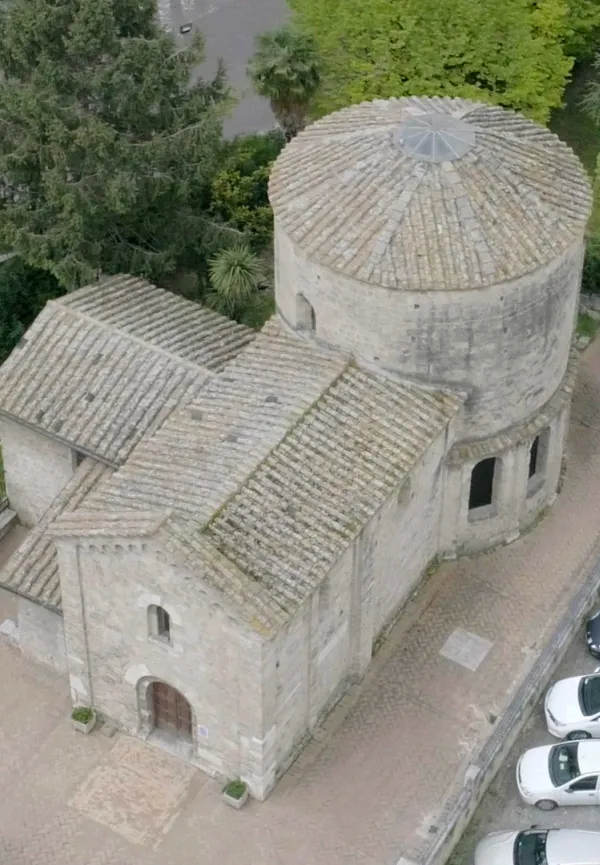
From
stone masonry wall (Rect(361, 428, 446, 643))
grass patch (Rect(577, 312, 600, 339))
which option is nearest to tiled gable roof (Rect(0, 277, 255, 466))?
stone masonry wall (Rect(361, 428, 446, 643))

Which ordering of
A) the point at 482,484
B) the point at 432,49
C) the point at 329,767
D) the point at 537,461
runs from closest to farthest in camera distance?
the point at 329,767 → the point at 482,484 → the point at 537,461 → the point at 432,49

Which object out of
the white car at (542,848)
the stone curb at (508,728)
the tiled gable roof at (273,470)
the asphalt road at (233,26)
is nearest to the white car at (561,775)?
the stone curb at (508,728)

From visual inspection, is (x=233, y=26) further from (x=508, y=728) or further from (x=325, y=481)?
(x=508, y=728)

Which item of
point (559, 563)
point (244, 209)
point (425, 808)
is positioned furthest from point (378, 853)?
point (244, 209)

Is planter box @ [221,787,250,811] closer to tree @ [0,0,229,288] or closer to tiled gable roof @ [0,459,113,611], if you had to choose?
tiled gable roof @ [0,459,113,611]

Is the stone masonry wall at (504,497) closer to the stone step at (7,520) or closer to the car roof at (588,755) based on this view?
the car roof at (588,755)

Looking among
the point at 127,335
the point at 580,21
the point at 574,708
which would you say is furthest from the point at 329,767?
the point at 580,21
